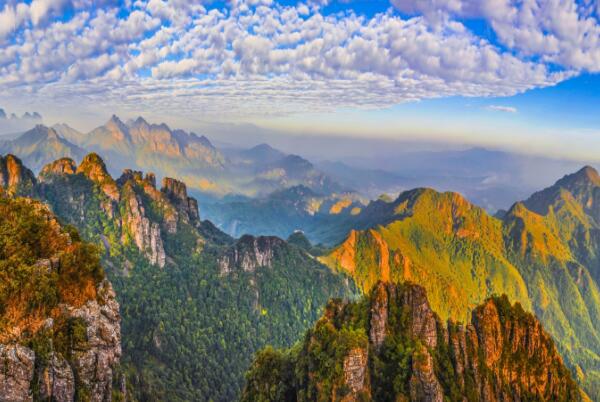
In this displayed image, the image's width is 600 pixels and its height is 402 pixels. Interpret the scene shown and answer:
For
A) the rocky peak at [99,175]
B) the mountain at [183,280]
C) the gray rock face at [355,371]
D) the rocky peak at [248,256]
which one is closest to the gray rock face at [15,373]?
the gray rock face at [355,371]

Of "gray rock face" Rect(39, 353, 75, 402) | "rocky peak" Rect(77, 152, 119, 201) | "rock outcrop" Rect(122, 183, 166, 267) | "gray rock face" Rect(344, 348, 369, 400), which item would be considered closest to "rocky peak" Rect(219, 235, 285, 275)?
"rock outcrop" Rect(122, 183, 166, 267)

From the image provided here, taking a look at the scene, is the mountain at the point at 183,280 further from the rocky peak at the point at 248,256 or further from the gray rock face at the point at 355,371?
the gray rock face at the point at 355,371

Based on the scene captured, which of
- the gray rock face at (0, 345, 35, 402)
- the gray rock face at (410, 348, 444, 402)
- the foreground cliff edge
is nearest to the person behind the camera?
the gray rock face at (0, 345, 35, 402)

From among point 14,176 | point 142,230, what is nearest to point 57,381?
point 142,230

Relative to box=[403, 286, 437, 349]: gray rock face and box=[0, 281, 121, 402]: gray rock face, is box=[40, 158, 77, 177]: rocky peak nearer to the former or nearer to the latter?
box=[0, 281, 121, 402]: gray rock face

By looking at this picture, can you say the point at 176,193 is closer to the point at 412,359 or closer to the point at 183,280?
the point at 183,280

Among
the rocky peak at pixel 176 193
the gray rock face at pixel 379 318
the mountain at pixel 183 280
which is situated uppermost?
the gray rock face at pixel 379 318
